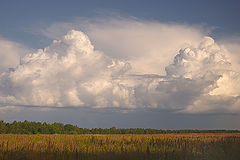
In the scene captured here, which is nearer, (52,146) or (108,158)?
(108,158)

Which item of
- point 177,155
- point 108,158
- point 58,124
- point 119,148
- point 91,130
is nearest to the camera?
point 108,158

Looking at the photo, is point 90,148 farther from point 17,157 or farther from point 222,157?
point 222,157

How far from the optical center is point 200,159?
3116 centimetres

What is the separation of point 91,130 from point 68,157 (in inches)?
5299

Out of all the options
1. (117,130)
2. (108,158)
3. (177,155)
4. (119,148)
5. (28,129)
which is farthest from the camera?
(117,130)

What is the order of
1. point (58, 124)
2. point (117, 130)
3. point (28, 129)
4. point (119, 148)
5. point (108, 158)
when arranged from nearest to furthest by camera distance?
1. point (108, 158)
2. point (119, 148)
3. point (28, 129)
4. point (58, 124)
5. point (117, 130)

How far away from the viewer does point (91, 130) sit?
161375 millimetres

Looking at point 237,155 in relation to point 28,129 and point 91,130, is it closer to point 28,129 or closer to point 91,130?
point 28,129

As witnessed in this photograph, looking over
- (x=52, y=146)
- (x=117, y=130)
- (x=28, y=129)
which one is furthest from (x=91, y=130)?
(x=52, y=146)

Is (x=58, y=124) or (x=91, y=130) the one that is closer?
(x=58, y=124)

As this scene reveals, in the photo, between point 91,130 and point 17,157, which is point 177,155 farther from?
point 91,130

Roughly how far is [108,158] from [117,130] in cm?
14678

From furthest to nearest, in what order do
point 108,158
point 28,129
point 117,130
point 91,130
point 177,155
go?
point 117,130 → point 91,130 → point 28,129 → point 177,155 → point 108,158

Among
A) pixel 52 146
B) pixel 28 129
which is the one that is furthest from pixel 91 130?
pixel 52 146
